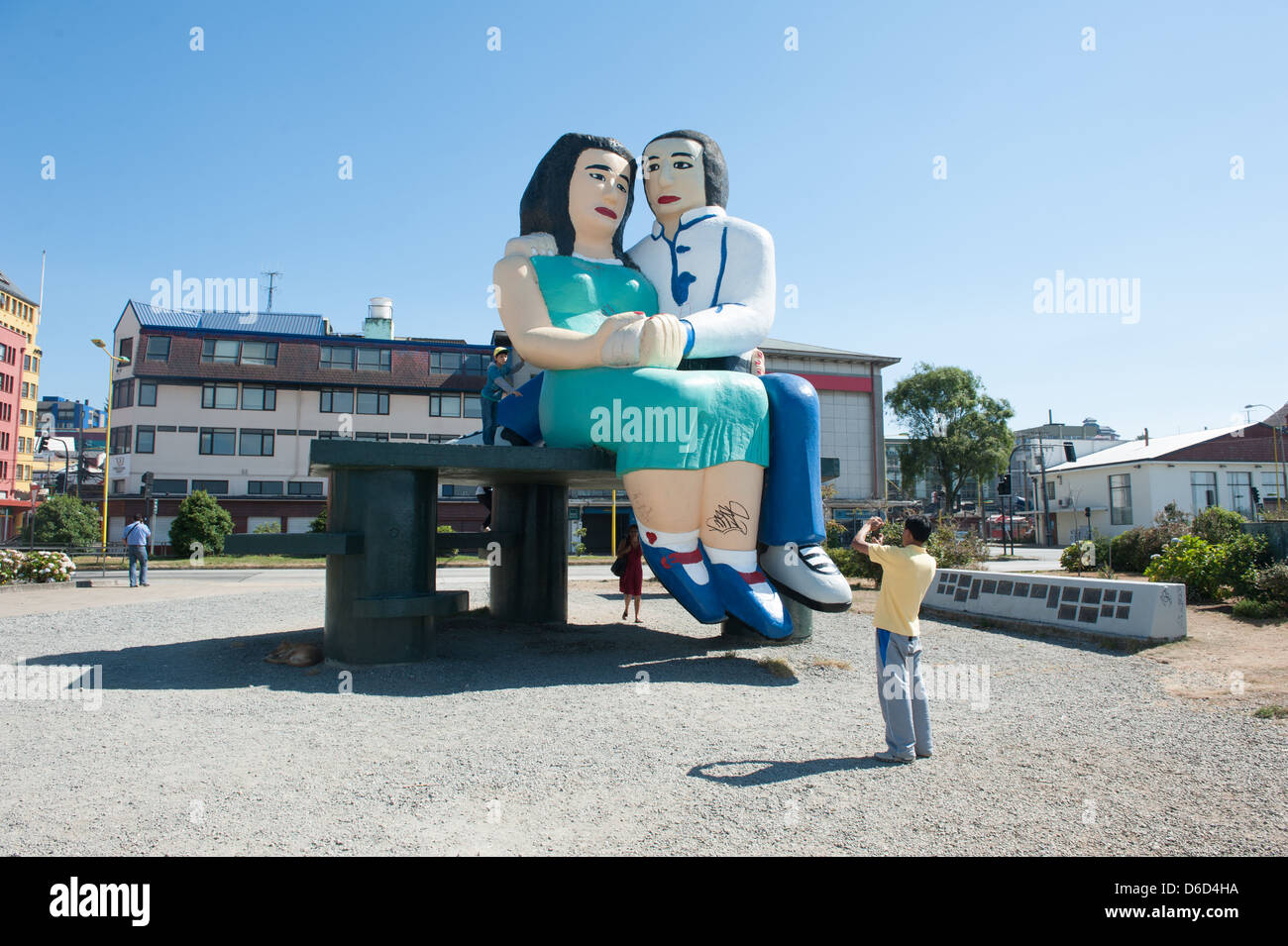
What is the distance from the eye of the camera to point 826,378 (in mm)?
43938

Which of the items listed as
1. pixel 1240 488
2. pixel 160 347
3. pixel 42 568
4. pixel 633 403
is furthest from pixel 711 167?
pixel 1240 488

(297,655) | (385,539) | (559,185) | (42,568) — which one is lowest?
(297,655)

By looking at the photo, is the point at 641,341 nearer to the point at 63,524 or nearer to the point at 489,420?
the point at 489,420

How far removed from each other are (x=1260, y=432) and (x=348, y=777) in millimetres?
49968

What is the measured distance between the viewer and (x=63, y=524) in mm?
34656

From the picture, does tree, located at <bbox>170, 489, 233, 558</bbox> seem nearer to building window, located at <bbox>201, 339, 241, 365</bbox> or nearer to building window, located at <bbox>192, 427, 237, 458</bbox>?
building window, located at <bbox>192, 427, 237, 458</bbox>

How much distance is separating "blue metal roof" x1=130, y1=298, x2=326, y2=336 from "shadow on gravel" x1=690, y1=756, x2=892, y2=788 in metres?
43.4

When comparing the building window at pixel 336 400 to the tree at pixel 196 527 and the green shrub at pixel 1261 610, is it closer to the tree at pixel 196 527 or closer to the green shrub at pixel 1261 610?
the tree at pixel 196 527

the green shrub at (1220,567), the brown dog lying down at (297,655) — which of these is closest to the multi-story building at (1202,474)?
the green shrub at (1220,567)

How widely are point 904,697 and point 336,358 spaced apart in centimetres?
4218

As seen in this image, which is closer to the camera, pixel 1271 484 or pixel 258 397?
pixel 1271 484

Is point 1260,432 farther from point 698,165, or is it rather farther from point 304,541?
point 304,541

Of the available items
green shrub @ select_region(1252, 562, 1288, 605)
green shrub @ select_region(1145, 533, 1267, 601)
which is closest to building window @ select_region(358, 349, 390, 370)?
green shrub @ select_region(1145, 533, 1267, 601)
